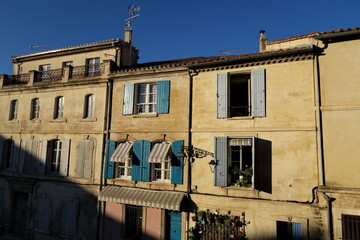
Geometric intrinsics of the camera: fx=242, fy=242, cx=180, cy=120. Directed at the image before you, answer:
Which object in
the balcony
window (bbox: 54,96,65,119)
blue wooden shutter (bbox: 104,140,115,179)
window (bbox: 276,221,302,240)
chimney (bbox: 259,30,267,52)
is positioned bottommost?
window (bbox: 276,221,302,240)

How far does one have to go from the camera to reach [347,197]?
8.60 metres

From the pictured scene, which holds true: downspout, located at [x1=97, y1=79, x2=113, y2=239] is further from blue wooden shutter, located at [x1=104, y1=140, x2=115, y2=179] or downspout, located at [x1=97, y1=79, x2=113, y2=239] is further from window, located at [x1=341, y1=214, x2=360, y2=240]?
window, located at [x1=341, y1=214, x2=360, y2=240]

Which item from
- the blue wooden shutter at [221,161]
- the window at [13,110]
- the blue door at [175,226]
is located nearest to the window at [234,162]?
the blue wooden shutter at [221,161]

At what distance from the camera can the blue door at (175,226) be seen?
11.1 metres

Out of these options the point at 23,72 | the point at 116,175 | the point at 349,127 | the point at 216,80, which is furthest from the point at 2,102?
the point at 349,127

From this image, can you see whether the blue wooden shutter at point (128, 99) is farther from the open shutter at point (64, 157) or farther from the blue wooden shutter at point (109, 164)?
the open shutter at point (64, 157)

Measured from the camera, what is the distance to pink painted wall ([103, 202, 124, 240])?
39.2 feet

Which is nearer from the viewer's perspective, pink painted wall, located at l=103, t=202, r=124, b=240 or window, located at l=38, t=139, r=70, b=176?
pink painted wall, located at l=103, t=202, r=124, b=240

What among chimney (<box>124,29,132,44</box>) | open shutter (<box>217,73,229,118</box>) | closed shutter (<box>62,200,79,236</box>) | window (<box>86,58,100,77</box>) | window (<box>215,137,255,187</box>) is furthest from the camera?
chimney (<box>124,29,132,44</box>)

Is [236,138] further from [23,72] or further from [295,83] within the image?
[23,72]

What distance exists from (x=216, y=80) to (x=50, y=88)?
1039 centimetres

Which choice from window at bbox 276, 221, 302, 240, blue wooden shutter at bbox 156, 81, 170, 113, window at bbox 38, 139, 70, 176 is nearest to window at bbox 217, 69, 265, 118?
blue wooden shutter at bbox 156, 81, 170, 113

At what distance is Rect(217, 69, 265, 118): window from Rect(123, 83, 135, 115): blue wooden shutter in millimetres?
4505

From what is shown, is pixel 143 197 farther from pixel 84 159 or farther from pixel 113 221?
pixel 84 159
